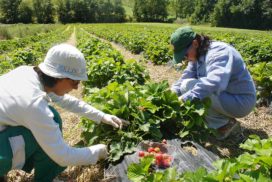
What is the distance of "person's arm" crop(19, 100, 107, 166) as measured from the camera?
296 centimetres

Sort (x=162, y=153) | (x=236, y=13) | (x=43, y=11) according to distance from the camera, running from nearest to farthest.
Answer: (x=162, y=153)
(x=236, y=13)
(x=43, y=11)

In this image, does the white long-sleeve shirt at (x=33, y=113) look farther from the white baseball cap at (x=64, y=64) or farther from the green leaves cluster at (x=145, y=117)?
the green leaves cluster at (x=145, y=117)

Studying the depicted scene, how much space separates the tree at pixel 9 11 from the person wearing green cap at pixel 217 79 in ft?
269

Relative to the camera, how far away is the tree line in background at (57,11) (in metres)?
82.9

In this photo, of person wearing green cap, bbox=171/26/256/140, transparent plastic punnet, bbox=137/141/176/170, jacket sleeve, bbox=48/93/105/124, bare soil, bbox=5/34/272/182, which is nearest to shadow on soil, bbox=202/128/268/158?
bare soil, bbox=5/34/272/182

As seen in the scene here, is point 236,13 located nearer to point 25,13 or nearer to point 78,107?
point 25,13

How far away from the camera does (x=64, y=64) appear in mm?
3109

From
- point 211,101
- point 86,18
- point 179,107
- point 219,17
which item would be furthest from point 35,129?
point 86,18

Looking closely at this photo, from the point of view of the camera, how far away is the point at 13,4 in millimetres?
83250

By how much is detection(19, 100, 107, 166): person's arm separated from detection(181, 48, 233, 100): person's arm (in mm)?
1859

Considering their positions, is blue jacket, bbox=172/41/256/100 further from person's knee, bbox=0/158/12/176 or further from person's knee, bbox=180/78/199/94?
person's knee, bbox=0/158/12/176

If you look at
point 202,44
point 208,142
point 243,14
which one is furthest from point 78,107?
point 243,14

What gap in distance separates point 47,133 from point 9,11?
85.0 metres

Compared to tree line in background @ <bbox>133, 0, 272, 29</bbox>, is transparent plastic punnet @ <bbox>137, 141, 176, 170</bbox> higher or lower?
higher
